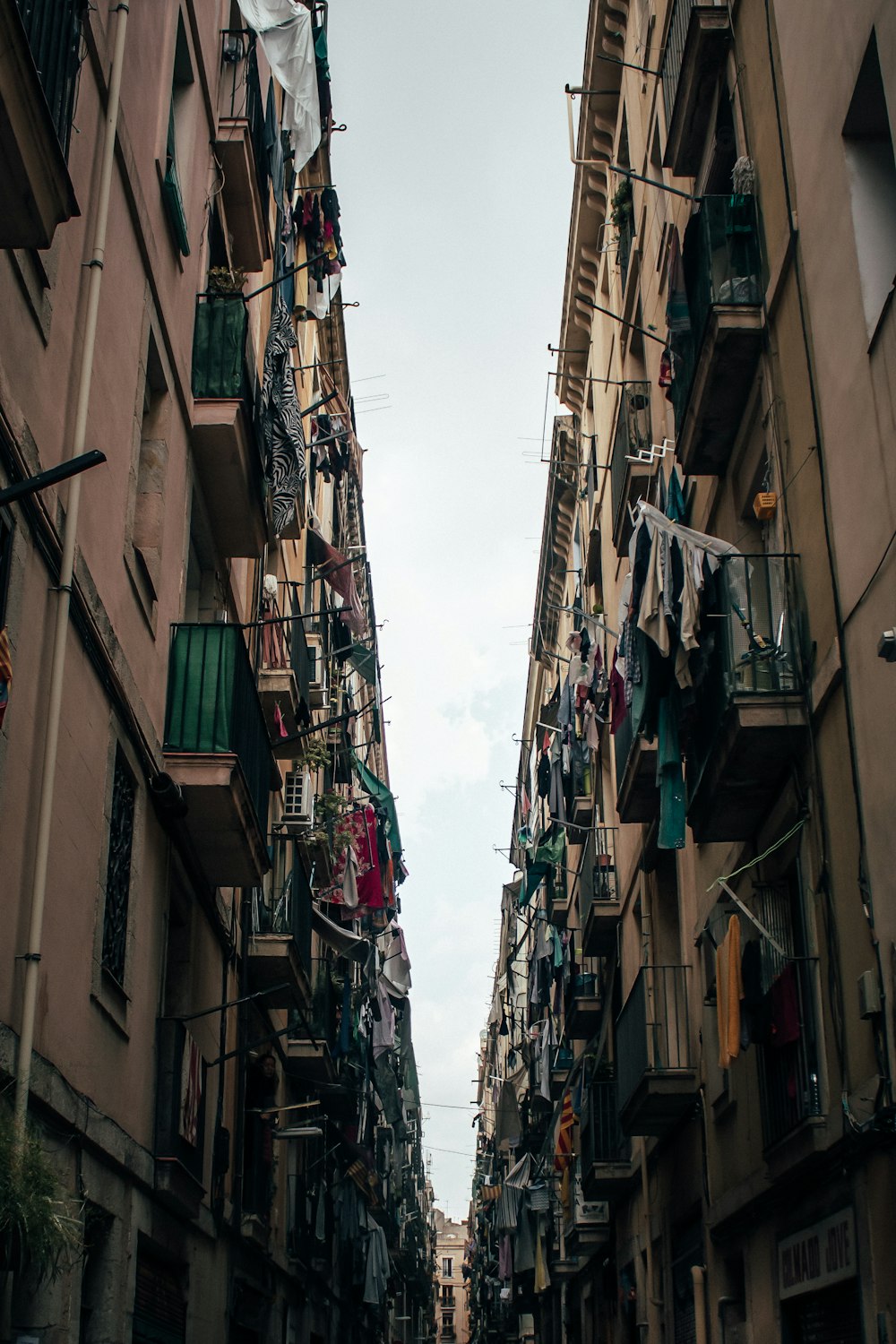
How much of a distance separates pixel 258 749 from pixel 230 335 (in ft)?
14.1

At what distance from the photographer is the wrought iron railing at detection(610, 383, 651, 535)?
20.3 m

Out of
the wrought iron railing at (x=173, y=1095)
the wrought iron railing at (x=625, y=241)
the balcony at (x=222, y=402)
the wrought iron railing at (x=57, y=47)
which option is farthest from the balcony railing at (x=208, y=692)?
the wrought iron railing at (x=625, y=241)

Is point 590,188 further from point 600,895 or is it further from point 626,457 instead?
point 600,895

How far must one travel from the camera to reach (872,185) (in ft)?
34.0

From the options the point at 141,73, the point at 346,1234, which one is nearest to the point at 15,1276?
the point at 141,73

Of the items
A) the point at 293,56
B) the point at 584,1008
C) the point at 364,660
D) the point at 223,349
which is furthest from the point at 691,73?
the point at 364,660

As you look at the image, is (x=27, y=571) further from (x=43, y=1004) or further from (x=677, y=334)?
(x=677, y=334)

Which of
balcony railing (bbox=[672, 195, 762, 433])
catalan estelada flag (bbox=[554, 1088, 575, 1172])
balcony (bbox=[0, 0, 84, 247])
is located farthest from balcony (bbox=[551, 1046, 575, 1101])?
balcony (bbox=[0, 0, 84, 247])

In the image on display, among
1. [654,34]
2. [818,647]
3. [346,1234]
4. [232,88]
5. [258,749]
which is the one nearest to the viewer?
[818,647]

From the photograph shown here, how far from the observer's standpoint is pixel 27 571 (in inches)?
360

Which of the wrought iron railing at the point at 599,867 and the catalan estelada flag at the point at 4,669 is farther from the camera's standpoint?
the wrought iron railing at the point at 599,867

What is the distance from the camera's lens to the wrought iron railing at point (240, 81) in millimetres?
17156

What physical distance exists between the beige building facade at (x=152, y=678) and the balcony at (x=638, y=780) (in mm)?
4014

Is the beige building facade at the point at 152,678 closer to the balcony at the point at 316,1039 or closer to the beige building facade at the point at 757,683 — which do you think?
the balcony at the point at 316,1039
